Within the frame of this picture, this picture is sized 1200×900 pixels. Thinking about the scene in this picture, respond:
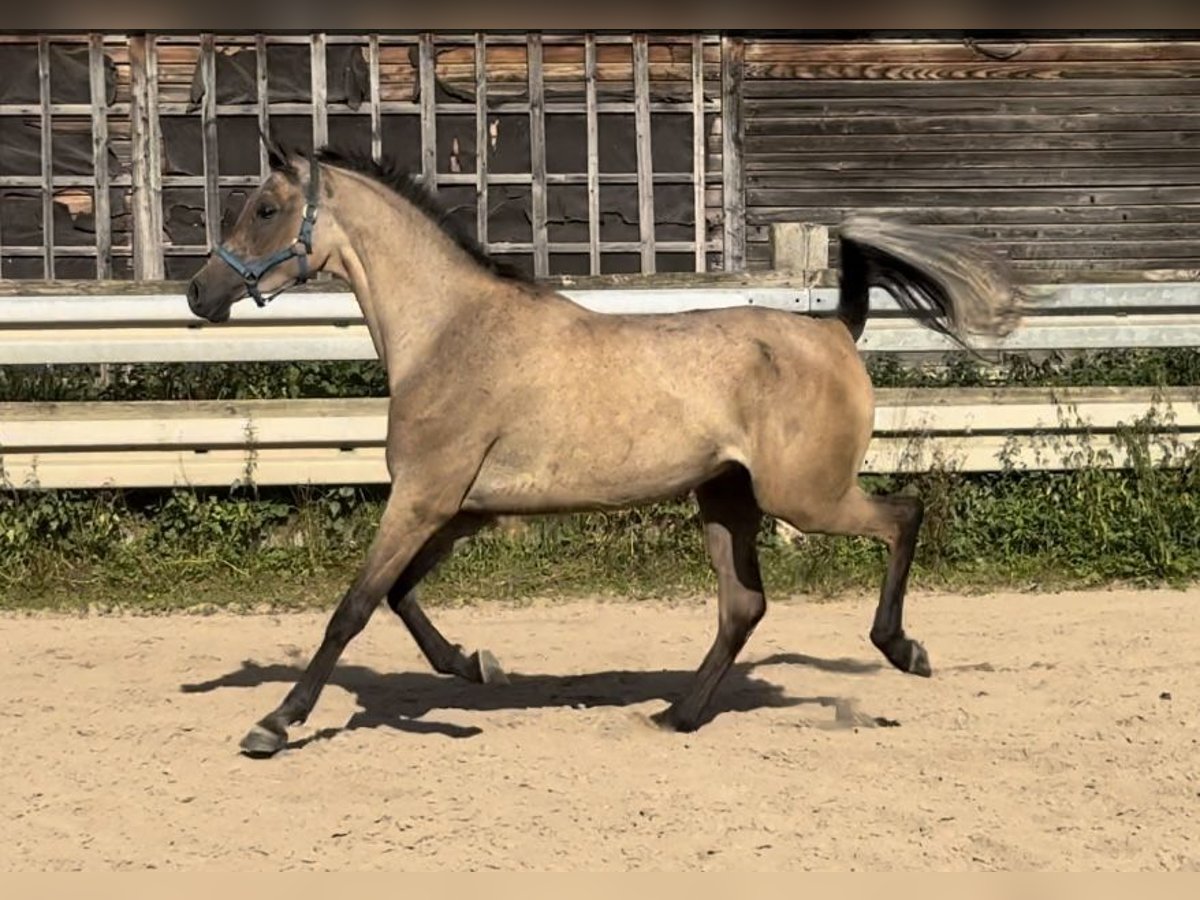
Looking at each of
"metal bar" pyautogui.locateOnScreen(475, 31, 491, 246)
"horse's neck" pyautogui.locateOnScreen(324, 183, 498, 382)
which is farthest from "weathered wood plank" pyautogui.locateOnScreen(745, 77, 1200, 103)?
"horse's neck" pyautogui.locateOnScreen(324, 183, 498, 382)

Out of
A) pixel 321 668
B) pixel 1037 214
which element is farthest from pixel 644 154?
pixel 321 668

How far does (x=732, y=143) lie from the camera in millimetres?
14930

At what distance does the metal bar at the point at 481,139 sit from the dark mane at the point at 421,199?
26.5 feet

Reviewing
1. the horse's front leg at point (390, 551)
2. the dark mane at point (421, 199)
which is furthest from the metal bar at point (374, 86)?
the horse's front leg at point (390, 551)

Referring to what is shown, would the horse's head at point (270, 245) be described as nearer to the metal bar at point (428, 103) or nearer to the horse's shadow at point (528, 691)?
the horse's shadow at point (528, 691)

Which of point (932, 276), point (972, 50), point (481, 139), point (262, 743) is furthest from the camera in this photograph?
point (972, 50)

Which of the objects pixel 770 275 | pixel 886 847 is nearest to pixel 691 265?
pixel 770 275

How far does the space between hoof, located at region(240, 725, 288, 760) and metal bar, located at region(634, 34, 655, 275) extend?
9408 mm

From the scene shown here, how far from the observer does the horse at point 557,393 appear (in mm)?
6055

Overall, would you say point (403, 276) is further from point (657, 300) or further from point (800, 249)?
point (800, 249)

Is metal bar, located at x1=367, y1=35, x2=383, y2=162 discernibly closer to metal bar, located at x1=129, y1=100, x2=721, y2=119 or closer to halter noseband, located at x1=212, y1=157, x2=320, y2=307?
metal bar, located at x1=129, y1=100, x2=721, y2=119

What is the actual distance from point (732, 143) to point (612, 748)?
383 inches

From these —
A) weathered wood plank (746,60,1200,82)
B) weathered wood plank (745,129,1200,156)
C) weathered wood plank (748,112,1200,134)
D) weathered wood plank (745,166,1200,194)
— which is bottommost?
weathered wood plank (745,166,1200,194)

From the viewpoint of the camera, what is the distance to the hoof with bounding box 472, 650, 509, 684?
6.82m
